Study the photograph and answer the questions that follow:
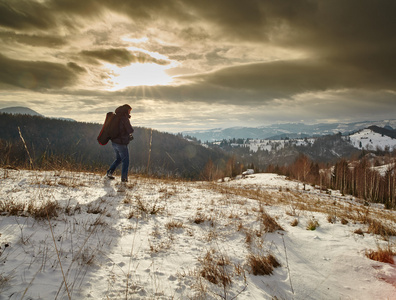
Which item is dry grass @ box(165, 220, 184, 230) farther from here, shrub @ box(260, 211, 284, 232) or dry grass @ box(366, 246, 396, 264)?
dry grass @ box(366, 246, 396, 264)

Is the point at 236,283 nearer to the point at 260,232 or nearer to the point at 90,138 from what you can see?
the point at 260,232

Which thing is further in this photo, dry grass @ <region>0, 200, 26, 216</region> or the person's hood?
the person's hood

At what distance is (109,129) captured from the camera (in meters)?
6.99

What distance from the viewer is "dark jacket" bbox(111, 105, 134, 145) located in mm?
7065

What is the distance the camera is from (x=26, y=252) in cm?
194

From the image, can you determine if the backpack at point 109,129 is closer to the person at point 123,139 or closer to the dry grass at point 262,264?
the person at point 123,139

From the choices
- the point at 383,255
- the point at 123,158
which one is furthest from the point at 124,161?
the point at 383,255

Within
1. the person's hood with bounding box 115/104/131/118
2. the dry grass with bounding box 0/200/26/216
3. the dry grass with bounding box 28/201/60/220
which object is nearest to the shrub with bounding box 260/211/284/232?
the dry grass with bounding box 28/201/60/220

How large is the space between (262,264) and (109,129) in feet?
21.9

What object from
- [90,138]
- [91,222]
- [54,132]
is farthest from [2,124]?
[91,222]

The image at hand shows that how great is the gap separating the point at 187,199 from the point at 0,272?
4567 mm

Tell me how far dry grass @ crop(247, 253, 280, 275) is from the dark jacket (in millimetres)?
6111

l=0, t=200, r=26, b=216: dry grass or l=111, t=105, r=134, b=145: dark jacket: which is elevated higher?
l=111, t=105, r=134, b=145: dark jacket

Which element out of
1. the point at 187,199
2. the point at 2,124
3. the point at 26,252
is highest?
the point at 2,124
